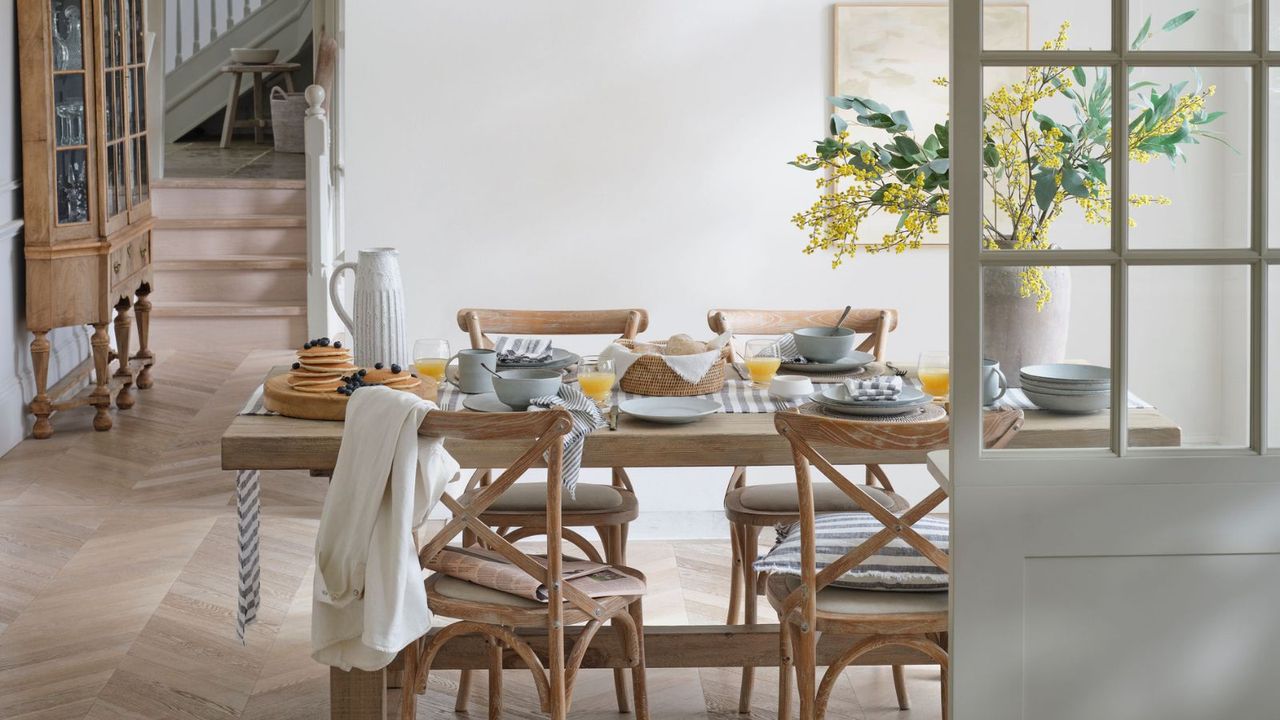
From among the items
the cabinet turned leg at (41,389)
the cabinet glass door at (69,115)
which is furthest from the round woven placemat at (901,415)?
the cabinet glass door at (69,115)

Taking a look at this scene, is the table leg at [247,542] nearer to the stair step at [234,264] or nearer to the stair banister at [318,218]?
the stair banister at [318,218]

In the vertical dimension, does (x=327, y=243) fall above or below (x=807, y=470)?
above

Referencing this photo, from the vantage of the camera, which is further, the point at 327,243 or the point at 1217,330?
the point at 327,243

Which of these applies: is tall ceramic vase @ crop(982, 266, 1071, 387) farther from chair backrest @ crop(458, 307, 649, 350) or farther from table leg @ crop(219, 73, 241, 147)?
table leg @ crop(219, 73, 241, 147)

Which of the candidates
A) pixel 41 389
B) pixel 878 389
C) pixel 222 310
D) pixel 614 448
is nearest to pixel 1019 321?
pixel 878 389

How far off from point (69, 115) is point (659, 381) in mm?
3818

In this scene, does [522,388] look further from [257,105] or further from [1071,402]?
[257,105]

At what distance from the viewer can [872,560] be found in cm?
258

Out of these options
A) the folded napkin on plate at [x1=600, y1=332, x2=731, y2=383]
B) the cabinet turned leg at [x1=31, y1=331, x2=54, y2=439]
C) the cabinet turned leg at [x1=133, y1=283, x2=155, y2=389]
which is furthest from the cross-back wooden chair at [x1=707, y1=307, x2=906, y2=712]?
the cabinet turned leg at [x1=133, y1=283, x2=155, y2=389]

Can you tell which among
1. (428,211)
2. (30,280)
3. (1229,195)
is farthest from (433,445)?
(30,280)

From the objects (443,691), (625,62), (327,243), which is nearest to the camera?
(443,691)

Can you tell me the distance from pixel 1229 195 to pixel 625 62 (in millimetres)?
2933

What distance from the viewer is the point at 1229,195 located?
1.96 meters

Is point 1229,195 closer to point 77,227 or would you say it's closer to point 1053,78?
point 1053,78
